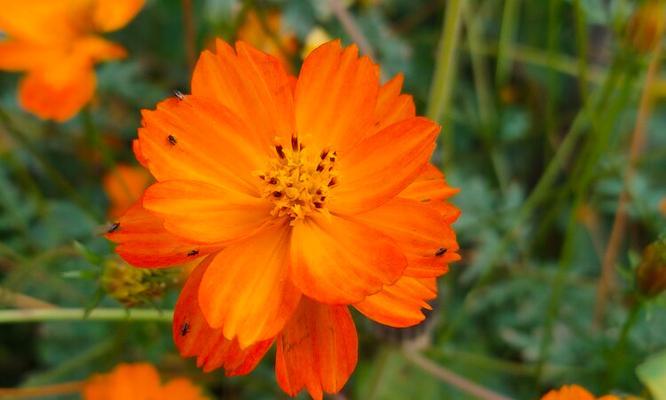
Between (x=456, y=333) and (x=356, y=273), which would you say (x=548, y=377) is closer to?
(x=456, y=333)

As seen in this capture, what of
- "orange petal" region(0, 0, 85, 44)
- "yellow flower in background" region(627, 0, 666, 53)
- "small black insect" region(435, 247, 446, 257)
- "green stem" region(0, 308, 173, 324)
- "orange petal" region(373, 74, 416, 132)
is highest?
"yellow flower in background" region(627, 0, 666, 53)

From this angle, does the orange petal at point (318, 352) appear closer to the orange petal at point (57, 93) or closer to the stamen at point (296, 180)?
the stamen at point (296, 180)


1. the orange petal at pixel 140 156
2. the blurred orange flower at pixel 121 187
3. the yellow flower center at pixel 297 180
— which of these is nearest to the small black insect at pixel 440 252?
the yellow flower center at pixel 297 180

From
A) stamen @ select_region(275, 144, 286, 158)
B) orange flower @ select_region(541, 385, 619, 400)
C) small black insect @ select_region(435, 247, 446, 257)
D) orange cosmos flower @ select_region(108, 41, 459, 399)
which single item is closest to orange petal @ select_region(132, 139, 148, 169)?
orange cosmos flower @ select_region(108, 41, 459, 399)

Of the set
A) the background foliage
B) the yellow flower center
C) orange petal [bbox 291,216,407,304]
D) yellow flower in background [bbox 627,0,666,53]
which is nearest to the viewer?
orange petal [bbox 291,216,407,304]

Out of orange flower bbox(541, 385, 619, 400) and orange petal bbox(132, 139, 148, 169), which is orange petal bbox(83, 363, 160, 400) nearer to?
orange petal bbox(132, 139, 148, 169)

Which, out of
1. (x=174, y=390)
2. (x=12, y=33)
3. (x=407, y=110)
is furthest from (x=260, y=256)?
(x=12, y=33)

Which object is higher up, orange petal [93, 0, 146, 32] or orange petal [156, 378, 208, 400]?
orange petal [93, 0, 146, 32]

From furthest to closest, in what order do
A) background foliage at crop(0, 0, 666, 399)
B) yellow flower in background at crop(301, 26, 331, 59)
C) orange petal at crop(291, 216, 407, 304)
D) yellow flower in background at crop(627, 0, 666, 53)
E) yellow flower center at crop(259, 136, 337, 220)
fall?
yellow flower in background at crop(301, 26, 331, 59) → background foliage at crop(0, 0, 666, 399) → yellow flower in background at crop(627, 0, 666, 53) → yellow flower center at crop(259, 136, 337, 220) → orange petal at crop(291, 216, 407, 304)
